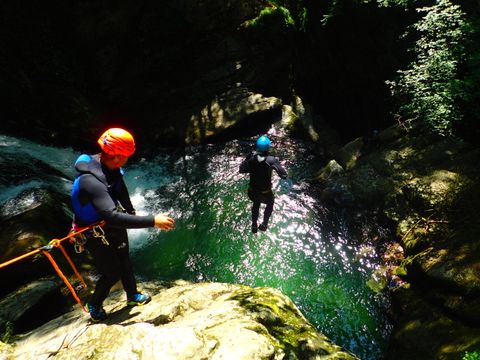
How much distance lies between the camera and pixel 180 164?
1120 cm

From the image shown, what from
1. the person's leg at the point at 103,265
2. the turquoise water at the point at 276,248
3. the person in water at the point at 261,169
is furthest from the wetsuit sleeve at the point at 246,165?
the person's leg at the point at 103,265

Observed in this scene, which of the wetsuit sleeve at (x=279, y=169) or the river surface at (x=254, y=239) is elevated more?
the wetsuit sleeve at (x=279, y=169)

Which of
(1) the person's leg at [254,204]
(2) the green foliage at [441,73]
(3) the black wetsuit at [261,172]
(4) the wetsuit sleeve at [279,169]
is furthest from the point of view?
(2) the green foliage at [441,73]

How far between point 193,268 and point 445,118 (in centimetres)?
698

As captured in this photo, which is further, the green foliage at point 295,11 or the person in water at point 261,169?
the green foliage at point 295,11

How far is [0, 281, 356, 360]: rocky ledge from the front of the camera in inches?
130

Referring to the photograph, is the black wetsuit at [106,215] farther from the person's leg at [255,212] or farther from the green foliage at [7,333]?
the person's leg at [255,212]

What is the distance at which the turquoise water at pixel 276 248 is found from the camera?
6.79 meters

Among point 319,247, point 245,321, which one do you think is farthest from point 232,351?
point 319,247

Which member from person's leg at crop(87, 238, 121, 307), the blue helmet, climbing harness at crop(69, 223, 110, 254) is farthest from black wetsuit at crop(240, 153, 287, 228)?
climbing harness at crop(69, 223, 110, 254)

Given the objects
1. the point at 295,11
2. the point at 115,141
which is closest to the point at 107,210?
the point at 115,141

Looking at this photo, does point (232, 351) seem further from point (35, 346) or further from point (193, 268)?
point (193, 268)

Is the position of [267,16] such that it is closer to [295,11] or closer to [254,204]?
[295,11]

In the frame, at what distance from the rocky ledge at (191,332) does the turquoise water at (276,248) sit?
2.43 m
